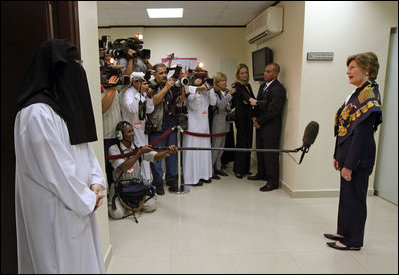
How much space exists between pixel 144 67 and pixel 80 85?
144cm

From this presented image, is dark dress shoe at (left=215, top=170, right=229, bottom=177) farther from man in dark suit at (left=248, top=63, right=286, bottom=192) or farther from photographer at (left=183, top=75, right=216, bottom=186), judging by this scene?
man in dark suit at (left=248, top=63, right=286, bottom=192)

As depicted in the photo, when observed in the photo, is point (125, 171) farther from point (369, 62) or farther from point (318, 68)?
point (369, 62)

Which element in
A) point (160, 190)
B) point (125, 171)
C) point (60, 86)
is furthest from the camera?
point (160, 190)

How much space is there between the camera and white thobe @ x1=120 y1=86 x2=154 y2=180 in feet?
6.39

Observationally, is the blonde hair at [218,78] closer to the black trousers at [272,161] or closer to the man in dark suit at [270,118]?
the man in dark suit at [270,118]

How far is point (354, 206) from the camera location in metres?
1.38

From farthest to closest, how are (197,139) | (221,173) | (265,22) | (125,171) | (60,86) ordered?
(221,173) < (197,139) < (125,171) < (265,22) < (60,86)

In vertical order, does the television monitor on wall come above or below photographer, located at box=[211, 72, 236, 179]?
above

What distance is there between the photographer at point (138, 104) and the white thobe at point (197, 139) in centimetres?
42

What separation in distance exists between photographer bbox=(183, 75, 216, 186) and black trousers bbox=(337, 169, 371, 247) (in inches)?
49.7

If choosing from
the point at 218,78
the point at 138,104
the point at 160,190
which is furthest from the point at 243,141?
the point at 138,104

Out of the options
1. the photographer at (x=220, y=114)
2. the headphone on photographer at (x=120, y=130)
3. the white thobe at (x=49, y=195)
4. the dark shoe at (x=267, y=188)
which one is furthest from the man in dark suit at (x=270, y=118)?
the white thobe at (x=49, y=195)

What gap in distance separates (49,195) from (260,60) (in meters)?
2.24

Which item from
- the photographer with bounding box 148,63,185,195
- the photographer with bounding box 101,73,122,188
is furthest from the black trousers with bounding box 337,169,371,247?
the photographer with bounding box 101,73,122,188
